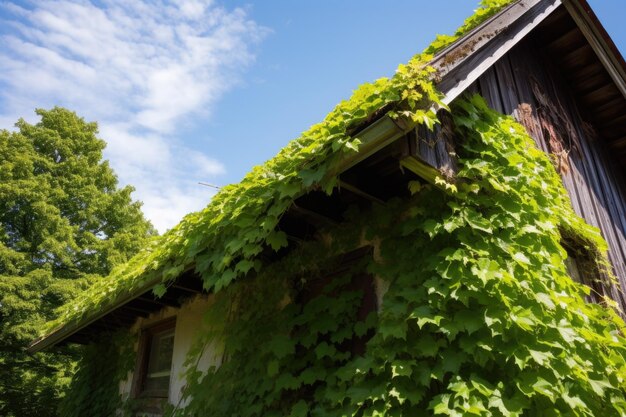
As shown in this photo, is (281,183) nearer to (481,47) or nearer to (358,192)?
(358,192)

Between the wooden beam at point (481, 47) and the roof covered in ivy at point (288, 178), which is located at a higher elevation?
the wooden beam at point (481, 47)

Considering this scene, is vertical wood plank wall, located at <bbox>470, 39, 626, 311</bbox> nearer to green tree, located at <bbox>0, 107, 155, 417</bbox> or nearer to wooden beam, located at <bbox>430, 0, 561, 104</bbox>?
wooden beam, located at <bbox>430, 0, 561, 104</bbox>

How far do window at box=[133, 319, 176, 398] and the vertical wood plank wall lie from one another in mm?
5415

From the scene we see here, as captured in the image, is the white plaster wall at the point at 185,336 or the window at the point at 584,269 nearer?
the window at the point at 584,269

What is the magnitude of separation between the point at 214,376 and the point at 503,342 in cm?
311

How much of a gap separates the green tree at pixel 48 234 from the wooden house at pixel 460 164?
851 cm

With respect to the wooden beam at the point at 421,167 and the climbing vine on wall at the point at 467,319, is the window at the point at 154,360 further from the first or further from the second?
the wooden beam at the point at 421,167

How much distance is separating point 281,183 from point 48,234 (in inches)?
668

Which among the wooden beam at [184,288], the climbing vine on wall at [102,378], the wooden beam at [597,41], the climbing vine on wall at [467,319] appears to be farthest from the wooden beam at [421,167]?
the climbing vine on wall at [102,378]

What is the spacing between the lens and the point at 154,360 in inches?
275

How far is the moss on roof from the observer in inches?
106

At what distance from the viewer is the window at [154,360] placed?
655 cm

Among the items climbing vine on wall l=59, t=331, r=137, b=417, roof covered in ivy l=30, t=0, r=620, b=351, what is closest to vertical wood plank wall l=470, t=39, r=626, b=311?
roof covered in ivy l=30, t=0, r=620, b=351

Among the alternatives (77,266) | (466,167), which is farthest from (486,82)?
(77,266)
